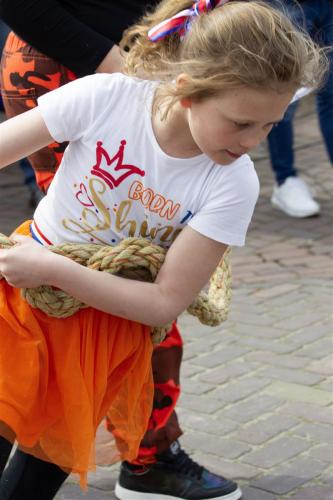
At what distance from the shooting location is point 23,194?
21.8 feet

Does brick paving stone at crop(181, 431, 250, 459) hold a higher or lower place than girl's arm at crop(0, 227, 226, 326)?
lower

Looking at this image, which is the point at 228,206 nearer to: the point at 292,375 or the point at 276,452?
the point at 276,452

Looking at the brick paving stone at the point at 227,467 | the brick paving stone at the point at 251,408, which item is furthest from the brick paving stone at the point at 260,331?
the brick paving stone at the point at 227,467

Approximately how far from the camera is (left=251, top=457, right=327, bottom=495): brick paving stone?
10.1 ft

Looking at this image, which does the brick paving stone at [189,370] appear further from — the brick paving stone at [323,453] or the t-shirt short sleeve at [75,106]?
the t-shirt short sleeve at [75,106]

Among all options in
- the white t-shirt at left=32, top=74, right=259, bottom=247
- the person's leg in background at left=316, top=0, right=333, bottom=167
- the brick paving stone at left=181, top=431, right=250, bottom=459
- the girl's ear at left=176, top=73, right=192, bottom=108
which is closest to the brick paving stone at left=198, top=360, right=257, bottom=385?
the brick paving stone at left=181, top=431, right=250, bottom=459

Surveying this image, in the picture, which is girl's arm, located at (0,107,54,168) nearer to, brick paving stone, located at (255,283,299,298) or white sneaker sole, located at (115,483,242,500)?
white sneaker sole, located at (115,483,242,500)

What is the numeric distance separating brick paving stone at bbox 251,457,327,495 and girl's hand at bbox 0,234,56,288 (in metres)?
1.23

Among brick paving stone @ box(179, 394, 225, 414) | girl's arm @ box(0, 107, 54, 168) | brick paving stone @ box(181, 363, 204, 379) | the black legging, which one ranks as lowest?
brick paving stone @ box(181, 363, 204, 379)

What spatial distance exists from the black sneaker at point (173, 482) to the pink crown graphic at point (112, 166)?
1.03m

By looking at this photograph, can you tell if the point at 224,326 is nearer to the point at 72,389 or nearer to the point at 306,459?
the point at 306,459

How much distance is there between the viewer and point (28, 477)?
2.44 metres

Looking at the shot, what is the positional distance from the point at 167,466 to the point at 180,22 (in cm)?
138

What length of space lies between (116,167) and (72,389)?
0.50 metres
